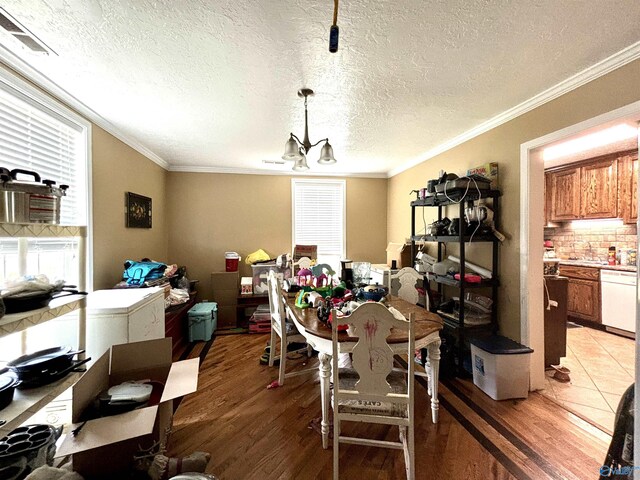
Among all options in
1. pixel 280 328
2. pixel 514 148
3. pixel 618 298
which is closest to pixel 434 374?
pixel 280 328

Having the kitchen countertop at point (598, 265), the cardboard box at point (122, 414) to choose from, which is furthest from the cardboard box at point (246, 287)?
the kitchen countertop at point (598, 265)

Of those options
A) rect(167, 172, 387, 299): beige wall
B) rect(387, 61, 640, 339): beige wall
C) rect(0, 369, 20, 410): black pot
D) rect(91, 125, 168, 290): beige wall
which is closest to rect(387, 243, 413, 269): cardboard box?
rect(387, 61, 640, 339): beige wall

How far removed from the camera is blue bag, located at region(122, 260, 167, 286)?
9.04ft

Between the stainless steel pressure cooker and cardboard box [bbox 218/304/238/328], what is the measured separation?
3014mm

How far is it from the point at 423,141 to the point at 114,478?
3.77 meters

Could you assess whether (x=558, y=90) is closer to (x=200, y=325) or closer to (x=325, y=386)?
(x=325, y=386)

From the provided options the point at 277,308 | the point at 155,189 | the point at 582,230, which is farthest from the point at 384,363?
the point at 582,230

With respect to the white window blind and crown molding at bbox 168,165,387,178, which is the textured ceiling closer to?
the white window blind

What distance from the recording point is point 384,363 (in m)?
1.44

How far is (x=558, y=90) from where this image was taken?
2.01 metres

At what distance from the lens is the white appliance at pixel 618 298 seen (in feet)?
11.7

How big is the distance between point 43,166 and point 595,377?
5182 millimetres

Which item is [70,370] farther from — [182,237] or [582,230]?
[582,230]

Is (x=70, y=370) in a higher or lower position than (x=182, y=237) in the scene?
lower
